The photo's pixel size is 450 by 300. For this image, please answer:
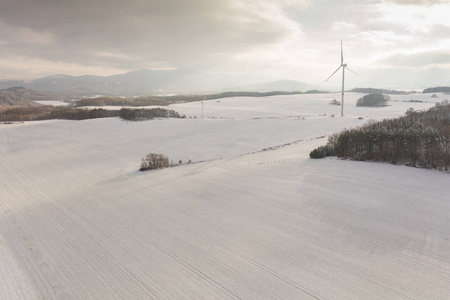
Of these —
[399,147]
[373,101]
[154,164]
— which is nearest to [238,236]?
[399,147]

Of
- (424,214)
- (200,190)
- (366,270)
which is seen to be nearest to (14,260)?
(200,190)

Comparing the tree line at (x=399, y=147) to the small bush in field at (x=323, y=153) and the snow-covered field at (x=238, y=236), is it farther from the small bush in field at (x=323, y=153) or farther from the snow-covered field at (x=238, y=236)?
the snow-covered field at (x=238, y=236)

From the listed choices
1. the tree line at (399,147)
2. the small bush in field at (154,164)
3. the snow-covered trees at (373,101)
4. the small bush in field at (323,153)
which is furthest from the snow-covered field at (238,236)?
the snow-covered trees at (373,101)

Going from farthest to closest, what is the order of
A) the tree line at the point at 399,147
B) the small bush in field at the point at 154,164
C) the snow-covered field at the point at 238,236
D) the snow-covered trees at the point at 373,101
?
the snow-covered trees at the point at 373,101 < the small bush in field at the point at 154,164 < the tree line at the point at 399,147 < the snow-covered field at the point at 238,236

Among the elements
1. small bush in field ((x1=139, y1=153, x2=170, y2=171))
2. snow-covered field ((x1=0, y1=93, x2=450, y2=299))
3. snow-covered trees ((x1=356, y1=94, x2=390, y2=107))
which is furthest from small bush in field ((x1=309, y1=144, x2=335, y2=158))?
snow-covered trees ((x1=356, y1=94, x2=390, y2=107))

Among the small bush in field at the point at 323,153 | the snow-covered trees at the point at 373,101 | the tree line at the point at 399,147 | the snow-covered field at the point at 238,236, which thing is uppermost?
the snow-covered trees at the point at 373,101

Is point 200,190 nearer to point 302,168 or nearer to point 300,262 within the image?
point 302,168

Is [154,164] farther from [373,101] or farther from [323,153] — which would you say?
[373,101]

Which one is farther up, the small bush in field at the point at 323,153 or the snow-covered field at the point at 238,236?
the small bush in field at the point at 323,153
